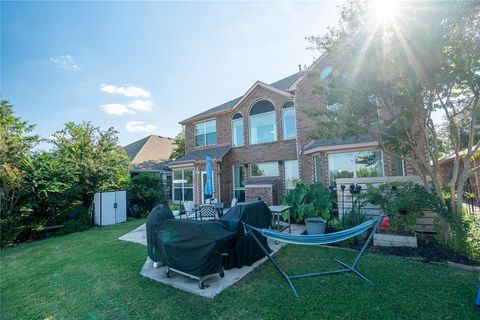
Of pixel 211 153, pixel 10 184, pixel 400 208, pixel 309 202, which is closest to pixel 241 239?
pixel 400 208

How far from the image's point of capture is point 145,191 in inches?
553

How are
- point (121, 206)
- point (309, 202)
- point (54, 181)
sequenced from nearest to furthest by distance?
point (309, 202)
point (54, 181)
point (121, 206)

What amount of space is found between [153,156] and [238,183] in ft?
41.0

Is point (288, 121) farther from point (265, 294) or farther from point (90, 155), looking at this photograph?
point (90, 155)

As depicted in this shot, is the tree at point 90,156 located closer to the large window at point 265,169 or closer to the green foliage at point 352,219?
the large window at point 265,169

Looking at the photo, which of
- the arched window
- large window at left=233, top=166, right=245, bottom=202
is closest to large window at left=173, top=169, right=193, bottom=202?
large window at left=233, top=166, right=245, bottom=202

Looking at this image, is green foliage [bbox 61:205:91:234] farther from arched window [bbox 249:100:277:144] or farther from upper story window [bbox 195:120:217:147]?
arched window [bbox 249:100:277:144]

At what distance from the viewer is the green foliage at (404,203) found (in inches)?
206

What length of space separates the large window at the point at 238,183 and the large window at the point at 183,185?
337 centimetres

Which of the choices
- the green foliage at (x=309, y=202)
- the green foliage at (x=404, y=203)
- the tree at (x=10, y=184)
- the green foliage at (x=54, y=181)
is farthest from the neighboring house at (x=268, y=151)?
the tree at (x=10, y=184)

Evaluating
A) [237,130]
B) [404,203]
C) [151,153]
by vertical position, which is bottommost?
[404,203]

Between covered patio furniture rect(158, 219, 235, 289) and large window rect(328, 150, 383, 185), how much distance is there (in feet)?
23.8

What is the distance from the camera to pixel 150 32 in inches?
356

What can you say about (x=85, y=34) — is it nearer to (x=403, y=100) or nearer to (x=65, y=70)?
(x=65, y=70)
